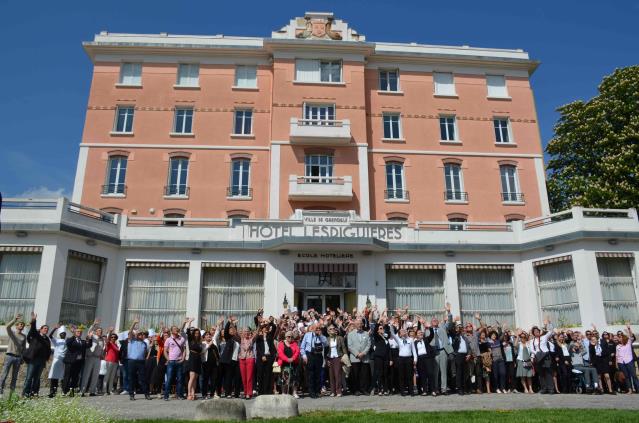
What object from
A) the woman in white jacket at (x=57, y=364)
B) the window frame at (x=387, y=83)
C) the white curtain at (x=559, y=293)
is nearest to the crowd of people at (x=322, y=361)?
the woman in white jacket at (x=57, y=364)

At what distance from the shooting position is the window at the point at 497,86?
99.2 ft

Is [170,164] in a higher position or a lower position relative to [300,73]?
lower

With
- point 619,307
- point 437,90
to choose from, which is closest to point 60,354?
point 619,307

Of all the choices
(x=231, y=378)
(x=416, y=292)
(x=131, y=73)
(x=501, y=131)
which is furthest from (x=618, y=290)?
(x=131, y=73)

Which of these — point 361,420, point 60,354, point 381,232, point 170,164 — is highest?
point 170,164

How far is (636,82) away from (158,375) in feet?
95.4

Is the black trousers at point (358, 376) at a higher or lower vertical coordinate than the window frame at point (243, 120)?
lower

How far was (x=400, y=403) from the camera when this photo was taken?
11586 millimetres

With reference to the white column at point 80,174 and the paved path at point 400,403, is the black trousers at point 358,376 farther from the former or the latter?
the white column at point 80,174

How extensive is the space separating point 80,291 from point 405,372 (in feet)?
40.6

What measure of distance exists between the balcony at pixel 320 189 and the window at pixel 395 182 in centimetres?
261

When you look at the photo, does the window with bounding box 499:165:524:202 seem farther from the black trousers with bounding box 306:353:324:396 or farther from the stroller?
the black trousers with bounding box 306:353:324:396

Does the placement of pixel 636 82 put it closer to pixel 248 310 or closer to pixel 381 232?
pixel 381 232

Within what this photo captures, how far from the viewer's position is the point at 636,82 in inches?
1109
